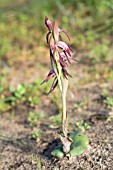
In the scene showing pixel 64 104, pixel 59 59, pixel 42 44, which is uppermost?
pixel 42 44

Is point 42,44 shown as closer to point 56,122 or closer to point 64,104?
point 56,122

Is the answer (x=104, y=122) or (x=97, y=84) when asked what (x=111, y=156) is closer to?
(x=104, y=122)

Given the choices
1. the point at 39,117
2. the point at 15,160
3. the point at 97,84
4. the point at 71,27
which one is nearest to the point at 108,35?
the point at 71,27

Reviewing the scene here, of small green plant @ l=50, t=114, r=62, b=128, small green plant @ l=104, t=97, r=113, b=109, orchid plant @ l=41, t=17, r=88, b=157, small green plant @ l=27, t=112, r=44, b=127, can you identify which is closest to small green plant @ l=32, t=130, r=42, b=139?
small green plant @ l=50, t=114, r=62, b=128

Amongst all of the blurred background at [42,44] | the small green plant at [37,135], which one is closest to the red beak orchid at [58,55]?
the small green plant at [37,135]

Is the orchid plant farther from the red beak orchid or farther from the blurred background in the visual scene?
the blurred background

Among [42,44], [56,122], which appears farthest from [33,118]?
[42,44]

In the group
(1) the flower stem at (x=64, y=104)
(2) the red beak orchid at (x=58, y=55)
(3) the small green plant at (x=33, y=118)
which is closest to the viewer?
(2) the red beak orchid at (x=58, y=55)

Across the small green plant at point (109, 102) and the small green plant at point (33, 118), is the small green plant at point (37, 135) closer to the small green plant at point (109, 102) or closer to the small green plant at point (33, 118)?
the small green plant at point (33, 118)
